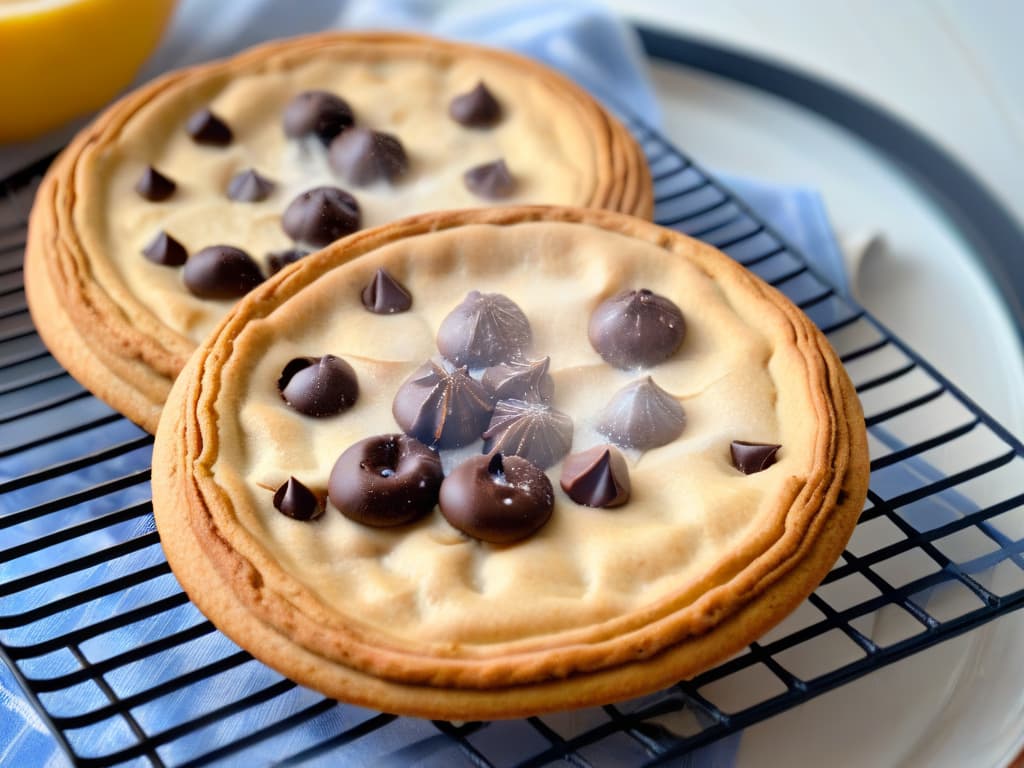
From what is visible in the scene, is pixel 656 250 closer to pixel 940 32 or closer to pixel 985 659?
pixel 985 659

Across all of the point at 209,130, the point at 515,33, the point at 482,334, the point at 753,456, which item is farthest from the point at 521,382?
the point at 515,33

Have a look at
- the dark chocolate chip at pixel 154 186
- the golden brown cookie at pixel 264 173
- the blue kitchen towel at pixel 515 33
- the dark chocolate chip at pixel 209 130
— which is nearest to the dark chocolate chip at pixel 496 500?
the golden brown cookie at pixel 264 173

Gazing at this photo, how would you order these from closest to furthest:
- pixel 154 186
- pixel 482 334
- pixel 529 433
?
1. pixel 529 433
2. pixel 482 334
3. pixel 154 186

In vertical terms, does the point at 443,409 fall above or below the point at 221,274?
above

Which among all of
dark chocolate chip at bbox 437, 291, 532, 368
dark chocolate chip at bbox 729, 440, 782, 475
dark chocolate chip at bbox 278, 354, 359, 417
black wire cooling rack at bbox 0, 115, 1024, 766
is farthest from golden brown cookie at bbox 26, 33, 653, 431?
dark chocolate chip at bbox 729, 440, 782, 475

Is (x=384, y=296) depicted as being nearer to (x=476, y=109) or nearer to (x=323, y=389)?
(x=323, y=389)

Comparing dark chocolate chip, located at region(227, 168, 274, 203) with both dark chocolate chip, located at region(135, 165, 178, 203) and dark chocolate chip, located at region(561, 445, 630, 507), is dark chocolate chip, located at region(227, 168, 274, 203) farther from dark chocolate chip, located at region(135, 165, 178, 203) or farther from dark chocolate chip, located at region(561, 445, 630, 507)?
dark chocolate chip, located at region(561, 445, 630, 507)
